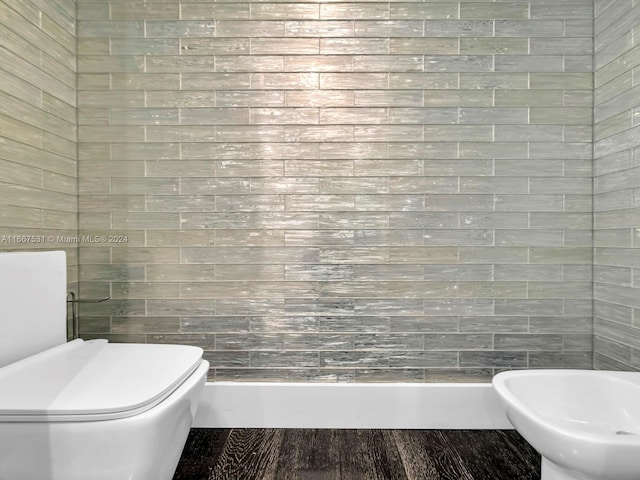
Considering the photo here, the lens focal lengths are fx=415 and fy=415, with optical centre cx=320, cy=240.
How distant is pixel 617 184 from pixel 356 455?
65.2 inches

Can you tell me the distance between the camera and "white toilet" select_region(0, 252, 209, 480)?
1.05 meters

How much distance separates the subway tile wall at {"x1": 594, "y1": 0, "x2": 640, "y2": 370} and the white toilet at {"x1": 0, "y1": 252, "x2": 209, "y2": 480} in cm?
181

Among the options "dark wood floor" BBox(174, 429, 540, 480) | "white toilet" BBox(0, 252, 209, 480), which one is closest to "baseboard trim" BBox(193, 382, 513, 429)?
"dark wood floor" BBox(174, 429, 540, 480)

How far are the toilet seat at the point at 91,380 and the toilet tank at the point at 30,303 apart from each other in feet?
0.31

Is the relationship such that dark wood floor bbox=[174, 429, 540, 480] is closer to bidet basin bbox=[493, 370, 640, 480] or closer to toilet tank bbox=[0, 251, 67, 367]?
bidet basin bbox=[493, 370, 640, 480]

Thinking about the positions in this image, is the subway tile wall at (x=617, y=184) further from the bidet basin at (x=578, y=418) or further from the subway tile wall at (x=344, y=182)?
the bidet basin at (x=578, y=418)

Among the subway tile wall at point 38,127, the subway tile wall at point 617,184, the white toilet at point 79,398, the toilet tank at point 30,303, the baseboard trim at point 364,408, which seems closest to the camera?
the white toilet at point 79,398

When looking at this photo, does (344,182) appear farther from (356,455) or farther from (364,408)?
(356,455)

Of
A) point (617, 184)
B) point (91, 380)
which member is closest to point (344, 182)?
point (617, 184)

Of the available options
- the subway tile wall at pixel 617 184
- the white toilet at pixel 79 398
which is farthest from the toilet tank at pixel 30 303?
the subway tile wall at pixel 617 184

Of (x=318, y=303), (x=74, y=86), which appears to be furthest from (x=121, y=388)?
(x=74, y=86)

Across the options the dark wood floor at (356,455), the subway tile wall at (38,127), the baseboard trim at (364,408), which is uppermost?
the subway tile wall at (38,127)

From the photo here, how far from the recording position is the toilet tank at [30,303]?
1447mm

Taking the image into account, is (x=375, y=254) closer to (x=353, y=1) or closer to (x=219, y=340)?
(x=219, y=340)
